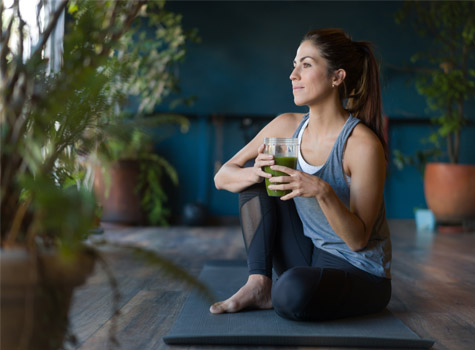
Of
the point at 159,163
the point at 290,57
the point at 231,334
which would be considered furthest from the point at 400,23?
the point at 231,334

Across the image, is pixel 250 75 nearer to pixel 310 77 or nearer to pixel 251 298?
pixel 310 77

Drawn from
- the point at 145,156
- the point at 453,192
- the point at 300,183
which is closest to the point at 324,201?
the point at 300,183

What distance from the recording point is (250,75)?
5156 mm

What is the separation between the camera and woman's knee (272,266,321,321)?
5.10 feet

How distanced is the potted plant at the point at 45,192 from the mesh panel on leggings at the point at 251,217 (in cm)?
95

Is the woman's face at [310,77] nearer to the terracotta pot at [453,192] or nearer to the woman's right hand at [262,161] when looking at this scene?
the woman's right hand at [262,161]

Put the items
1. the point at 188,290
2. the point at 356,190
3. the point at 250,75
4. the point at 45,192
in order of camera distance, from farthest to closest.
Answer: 1. the point at 250,75
2. the point at 188,290
3. the point at 356,190
4. the point at 45,192

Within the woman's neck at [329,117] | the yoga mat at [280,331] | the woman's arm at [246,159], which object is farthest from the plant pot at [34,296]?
the woman's neck at [329,117]

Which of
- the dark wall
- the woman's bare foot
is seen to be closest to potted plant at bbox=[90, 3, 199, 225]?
the dark wall

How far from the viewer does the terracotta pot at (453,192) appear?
4.62m

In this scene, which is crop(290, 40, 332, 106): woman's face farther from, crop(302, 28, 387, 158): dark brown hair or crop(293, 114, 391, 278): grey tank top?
crop(293, 114, 391, 278): grey tank top

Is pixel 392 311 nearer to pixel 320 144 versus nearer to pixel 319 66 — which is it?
pixel 320 144

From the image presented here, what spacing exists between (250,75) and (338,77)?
3.45 metres

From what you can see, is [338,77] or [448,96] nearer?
[338,77]
